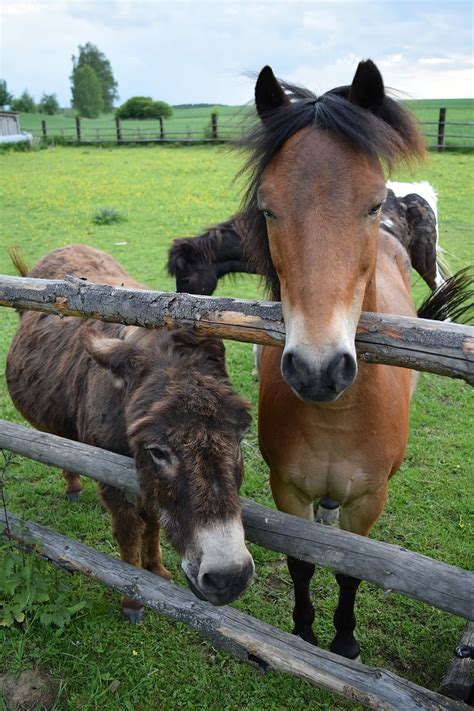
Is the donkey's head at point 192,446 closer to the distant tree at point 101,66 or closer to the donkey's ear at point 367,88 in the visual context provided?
the donkey's ear at point 367,88

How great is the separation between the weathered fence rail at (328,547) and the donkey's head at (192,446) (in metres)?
0.36

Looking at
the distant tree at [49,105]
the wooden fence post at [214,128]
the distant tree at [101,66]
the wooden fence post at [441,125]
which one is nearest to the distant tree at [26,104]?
the distant tree at [49,105]

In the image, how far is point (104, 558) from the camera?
2.99 meters

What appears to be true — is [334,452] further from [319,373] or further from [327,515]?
[327,515]

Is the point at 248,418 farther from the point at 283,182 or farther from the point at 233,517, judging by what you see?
the point at 283,182

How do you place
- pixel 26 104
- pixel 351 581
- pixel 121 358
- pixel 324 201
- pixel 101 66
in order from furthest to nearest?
pixel 101 66
pixel 26 104
pixel 351 581
pixel 121 358
pixel 324 201

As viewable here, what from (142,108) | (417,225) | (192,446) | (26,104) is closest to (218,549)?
(192,446)

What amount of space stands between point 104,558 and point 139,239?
10171 mm

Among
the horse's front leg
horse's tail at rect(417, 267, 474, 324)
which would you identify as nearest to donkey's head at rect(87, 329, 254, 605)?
the horse's front leg

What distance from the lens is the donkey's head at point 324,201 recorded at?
1.80 meters

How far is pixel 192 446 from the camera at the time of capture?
2244mm

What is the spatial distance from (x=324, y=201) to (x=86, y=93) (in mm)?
98423

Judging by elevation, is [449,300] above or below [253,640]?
above

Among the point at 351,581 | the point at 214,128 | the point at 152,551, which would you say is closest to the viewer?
the point at 351,581
